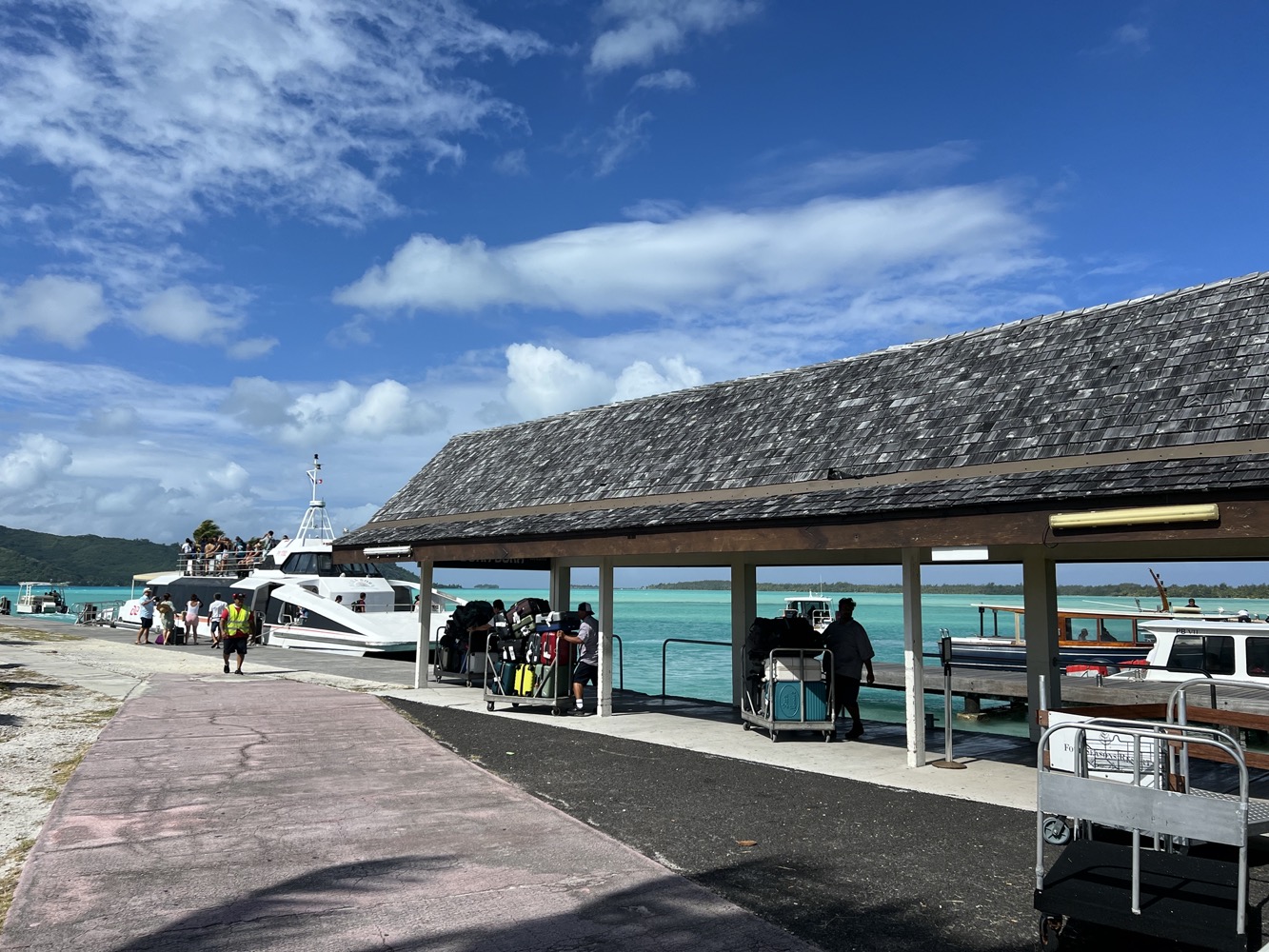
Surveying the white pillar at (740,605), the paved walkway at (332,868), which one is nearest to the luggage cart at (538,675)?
the white pillar at (740,605)

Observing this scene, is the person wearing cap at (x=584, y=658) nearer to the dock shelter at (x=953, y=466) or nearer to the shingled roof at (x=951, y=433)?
the dock shelter at (x=953, y=466)

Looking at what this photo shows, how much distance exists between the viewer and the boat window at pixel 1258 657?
17.8 meters

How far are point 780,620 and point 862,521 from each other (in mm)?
3503

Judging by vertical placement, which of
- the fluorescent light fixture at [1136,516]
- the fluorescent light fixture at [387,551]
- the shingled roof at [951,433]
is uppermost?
the shingled roof at [951,433]

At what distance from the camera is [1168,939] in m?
4.45

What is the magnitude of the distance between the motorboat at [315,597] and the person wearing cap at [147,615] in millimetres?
503

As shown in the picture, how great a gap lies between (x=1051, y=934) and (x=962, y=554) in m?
5.80

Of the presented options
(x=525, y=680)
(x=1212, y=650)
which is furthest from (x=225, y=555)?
(x=1212, y=650)

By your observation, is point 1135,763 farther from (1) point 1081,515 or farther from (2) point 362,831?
(2) point 362,831

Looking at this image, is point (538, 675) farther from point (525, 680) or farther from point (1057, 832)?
point (1057, 832)

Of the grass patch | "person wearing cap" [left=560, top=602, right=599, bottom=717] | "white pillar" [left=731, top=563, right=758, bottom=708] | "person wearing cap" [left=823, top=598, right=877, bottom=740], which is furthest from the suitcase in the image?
the grass patch

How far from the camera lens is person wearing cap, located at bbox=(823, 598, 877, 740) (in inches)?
518

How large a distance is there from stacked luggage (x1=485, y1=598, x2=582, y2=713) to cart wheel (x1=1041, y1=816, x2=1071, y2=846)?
9633 millimetres

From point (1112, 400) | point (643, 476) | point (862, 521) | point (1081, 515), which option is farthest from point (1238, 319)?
point (643, 476)
